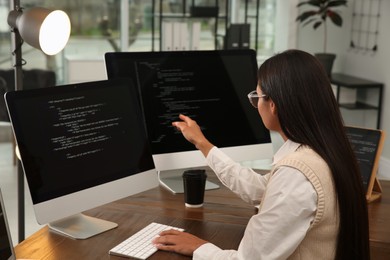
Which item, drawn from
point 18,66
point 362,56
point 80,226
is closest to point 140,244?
point 80,226

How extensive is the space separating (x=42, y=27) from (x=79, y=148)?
→ 0.49 metres

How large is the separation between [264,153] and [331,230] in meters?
0.92

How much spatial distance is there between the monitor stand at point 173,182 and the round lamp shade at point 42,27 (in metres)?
0.60

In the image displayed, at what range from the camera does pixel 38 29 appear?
6.35 ft

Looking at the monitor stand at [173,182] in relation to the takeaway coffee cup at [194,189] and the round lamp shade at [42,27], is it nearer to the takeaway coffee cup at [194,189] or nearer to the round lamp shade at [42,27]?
the takeaway coffee cup at [194,189]

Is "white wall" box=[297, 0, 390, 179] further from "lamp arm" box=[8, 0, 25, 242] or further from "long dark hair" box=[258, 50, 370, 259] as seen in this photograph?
"long dark hair" box=[258, 50, 370, 259]

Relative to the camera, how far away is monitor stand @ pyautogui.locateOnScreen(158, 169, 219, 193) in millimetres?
2120

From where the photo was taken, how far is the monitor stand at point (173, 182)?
2.12m

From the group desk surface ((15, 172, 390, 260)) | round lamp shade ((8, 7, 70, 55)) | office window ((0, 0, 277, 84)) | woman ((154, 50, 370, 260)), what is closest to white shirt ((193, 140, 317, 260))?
woman ((154, 50, 370, 260))

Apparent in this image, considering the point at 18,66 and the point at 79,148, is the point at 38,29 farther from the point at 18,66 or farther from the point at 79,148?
the point at 79,148

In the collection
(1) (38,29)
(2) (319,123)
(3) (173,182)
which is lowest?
(3) (173,182)

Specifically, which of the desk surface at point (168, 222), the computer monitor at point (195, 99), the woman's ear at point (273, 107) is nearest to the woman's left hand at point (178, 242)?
the desk surface at point (168, 222)

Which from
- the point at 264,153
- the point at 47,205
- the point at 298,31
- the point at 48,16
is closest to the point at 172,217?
the point at 47,205

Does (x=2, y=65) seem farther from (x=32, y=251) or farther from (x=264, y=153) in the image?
(x=32, y=251)
